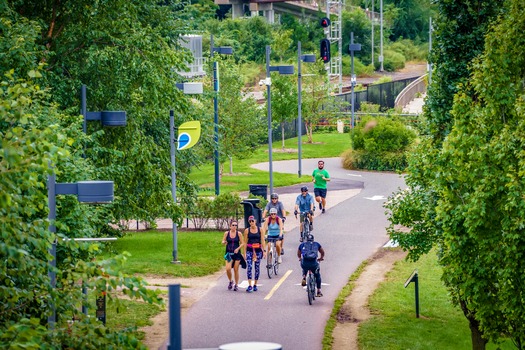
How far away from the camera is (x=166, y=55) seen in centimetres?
2261

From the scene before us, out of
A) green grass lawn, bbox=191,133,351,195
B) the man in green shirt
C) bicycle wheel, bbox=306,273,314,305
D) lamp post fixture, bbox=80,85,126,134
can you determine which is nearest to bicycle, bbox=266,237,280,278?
bicycle wheel, bbox=306,273,314,305

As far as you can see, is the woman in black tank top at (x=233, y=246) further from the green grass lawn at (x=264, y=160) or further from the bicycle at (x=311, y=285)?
the green grass lawn at (x=264, y=160)

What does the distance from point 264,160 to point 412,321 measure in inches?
1197

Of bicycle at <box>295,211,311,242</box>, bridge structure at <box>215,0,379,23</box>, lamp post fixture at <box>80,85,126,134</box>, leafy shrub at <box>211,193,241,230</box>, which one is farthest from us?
bridge structure at <box>215,0,379,23</box>

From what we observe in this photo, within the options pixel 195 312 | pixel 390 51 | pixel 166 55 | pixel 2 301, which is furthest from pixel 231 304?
pixel 390 51

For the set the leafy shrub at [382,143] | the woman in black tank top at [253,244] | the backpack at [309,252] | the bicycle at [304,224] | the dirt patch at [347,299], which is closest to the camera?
the dirt patch at [347,299]

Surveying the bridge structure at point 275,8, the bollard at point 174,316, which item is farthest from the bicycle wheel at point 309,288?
the bridge structure at point 275,8

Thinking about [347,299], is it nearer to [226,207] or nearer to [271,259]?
[271,259]

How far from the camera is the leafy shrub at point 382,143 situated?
47438mm

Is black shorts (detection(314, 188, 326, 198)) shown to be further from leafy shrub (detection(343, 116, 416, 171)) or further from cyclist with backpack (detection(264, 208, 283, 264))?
leafy shrub (detection(343, 116, 416, 171))

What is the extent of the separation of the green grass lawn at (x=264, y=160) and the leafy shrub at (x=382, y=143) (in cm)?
404

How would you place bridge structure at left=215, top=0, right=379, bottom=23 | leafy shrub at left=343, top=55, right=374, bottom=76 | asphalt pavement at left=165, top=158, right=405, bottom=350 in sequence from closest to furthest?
asphalt pavement at left=165, top=158, right=405, bottom=350 < leafy shrub at left=343, top=55, right=374, bottom=76 < bridge structure at left=215, top=0, right=379, bottom=23

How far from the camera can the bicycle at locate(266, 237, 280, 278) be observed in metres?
25.4

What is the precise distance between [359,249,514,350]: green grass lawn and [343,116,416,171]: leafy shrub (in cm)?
2087
